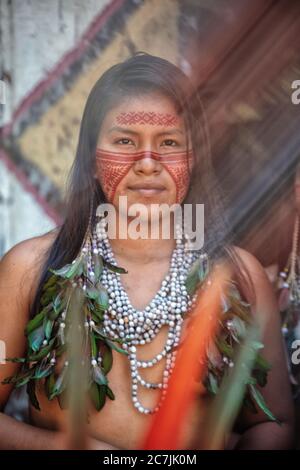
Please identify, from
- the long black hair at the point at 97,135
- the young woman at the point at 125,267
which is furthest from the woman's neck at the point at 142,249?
the long black hair at the point at 97,135

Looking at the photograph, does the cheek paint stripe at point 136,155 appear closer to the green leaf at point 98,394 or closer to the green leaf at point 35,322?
the green leaf at point 35,322

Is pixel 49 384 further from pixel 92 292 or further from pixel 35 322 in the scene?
pixel 92 292

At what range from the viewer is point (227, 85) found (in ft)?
8.40

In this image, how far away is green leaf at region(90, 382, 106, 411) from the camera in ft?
6.47

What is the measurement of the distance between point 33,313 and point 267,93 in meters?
1.18

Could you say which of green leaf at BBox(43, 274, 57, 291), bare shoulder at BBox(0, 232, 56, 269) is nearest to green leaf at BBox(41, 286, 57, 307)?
green leaf at BBox(43, 274, 57, 291)

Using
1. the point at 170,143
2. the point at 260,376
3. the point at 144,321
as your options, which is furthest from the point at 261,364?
the point at 170,143

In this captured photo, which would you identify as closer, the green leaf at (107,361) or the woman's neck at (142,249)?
the green leaf at (107,361)

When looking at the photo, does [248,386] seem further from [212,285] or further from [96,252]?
[96,252]

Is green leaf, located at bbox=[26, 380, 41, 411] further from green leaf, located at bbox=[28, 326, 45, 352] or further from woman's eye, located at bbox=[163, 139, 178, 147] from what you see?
woman's eye, located at bbox=[163, 139, 178, 147]

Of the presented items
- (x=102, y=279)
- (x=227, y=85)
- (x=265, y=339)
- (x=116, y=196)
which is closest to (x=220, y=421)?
(x=265, y=339)

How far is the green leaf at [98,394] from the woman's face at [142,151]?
0.51 m

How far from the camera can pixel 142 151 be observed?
2.02 meters

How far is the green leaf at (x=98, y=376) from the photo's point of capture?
1.95 m
